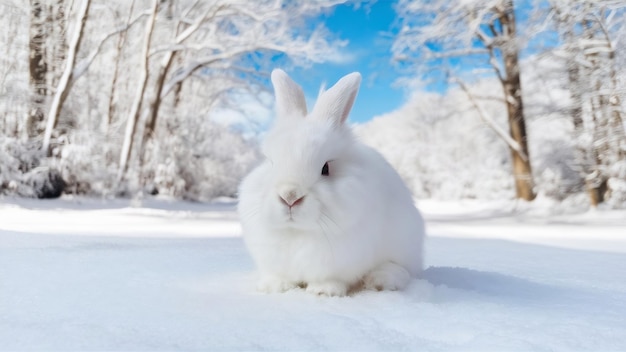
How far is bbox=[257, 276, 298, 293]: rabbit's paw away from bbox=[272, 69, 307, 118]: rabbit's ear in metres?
0.70

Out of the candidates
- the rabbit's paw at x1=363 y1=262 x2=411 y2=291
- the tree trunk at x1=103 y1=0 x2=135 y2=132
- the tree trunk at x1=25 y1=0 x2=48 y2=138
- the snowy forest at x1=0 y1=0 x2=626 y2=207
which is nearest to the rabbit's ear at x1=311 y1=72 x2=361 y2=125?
the rabbit's paw at x1=363 y1=262 x2=411 y2=291

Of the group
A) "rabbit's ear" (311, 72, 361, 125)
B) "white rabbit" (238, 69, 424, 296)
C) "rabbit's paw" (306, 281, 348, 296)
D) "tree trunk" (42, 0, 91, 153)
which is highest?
"tree trunk" (42, 0, 91, 153)

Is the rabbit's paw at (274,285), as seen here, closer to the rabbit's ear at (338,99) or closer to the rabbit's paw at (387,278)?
the rabbit's paw at (387,278)

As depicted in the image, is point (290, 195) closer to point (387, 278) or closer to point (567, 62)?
point (387, 278)

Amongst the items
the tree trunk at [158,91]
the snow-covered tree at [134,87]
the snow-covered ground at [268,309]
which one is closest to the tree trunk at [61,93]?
the snow-covered tree at [134,87]

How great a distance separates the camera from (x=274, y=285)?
1866 mm

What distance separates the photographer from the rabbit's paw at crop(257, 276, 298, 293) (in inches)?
73.2

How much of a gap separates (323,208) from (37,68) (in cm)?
1142

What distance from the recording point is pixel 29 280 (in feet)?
6.57

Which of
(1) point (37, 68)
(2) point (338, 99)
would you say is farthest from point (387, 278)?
(1) point (37, 68)

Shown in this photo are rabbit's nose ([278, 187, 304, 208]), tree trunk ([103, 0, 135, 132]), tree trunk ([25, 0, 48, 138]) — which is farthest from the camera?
tree trunk ([103, 0, 135, 132])

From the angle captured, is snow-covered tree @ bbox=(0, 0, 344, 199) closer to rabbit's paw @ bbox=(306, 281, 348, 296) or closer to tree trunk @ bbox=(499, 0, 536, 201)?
tree trunk @ bbox=(499, 0, 536, 201)

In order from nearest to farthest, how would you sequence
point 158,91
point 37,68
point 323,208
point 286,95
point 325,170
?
point 323,208
point 325,170
point 286,95
point 37,68
point 158,91

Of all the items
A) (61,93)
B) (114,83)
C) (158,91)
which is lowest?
(61,93)
